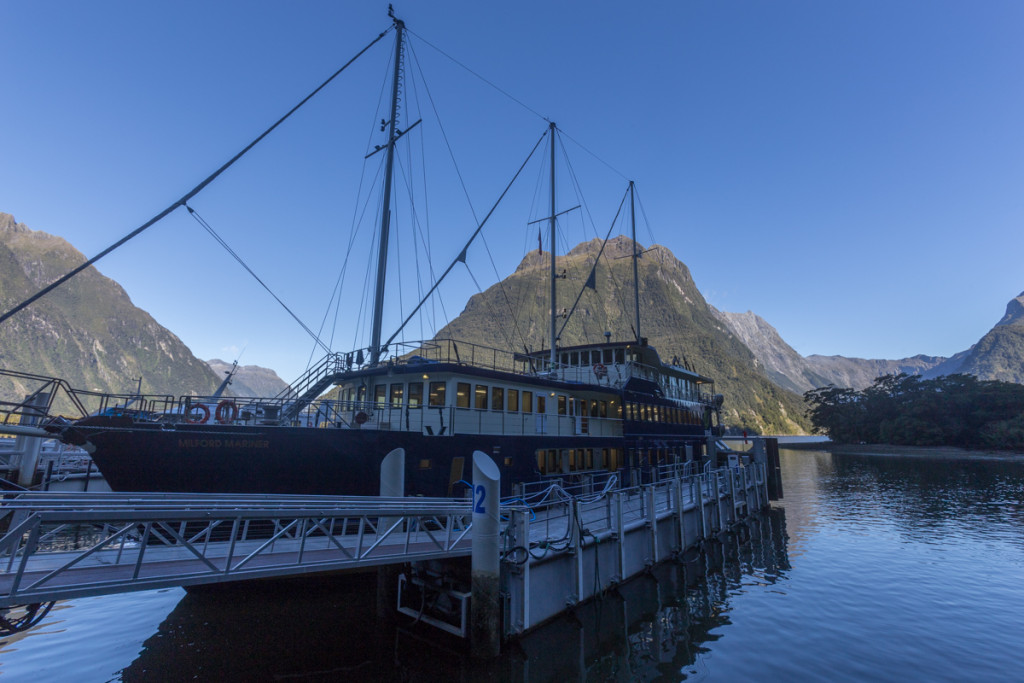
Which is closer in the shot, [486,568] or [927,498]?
[486,568]

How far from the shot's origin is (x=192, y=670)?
9922 mm

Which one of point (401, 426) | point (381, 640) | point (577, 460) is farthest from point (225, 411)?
point (577, 460)

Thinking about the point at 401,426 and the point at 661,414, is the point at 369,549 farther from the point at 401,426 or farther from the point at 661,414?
the point at 661,414

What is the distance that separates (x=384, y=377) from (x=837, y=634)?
16.8m

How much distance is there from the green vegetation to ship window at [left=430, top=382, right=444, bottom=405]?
95493 millimetres

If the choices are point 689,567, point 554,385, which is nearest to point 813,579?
point 689,567

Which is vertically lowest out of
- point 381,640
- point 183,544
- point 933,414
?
point 381,640

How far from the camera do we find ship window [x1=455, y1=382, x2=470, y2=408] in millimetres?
18812

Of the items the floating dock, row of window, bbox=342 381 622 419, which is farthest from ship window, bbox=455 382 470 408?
the floating dock

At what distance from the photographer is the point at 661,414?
3111 centimetres

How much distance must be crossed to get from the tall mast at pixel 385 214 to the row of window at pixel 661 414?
49.1 ft

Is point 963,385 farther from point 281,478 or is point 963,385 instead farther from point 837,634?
point 281,478

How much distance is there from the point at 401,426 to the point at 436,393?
184 centimetres

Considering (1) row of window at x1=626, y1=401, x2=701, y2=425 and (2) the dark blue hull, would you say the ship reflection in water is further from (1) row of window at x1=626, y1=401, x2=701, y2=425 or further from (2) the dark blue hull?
(1) row of window at x1=626, y1=401, x2=701, y2=425
